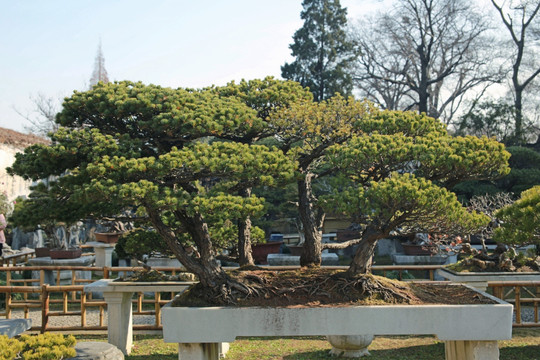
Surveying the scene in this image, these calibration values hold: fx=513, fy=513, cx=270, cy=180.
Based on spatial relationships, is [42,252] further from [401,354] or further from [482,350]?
[482,350]

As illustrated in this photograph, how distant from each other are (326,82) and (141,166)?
47.6 ft

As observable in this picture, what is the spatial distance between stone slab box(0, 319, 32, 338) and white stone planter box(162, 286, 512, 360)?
5.60 ft

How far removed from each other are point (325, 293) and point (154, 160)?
174cm

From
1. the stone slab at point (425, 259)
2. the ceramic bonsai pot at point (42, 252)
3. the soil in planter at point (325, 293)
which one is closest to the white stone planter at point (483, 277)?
the soil in planter at point (325, 293)

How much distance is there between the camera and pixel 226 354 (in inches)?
215

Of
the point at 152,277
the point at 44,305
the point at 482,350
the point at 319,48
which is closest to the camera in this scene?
the point at 482,350

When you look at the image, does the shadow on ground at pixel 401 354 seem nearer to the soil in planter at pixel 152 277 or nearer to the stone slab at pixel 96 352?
the soil in planter at pixel 152 277

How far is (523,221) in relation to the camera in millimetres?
4539

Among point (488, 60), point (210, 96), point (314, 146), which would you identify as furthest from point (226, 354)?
point (488, 60)

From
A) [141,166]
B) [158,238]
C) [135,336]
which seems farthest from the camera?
[135,336]

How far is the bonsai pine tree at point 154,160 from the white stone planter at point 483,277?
2.60 m

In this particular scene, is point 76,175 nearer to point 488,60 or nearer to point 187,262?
point 187,262

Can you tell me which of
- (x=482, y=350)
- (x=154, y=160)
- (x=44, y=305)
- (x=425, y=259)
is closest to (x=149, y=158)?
(x=154, y=160)

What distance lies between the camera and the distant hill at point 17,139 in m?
18.1
